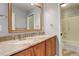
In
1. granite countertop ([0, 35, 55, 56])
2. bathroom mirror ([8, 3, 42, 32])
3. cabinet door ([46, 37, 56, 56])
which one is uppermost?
bathroom mirror ([8, 3, 42, 32])

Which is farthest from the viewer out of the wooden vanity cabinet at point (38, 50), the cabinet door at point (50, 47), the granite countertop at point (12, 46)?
the cabinet door at point (50, 47)

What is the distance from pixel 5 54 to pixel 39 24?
6.99ft

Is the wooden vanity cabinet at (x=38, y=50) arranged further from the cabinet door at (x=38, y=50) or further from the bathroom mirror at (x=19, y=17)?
the bathroom mirror at (x=19, y=17)

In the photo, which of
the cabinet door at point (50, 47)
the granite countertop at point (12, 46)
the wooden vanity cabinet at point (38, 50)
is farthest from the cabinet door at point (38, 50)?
the cabinet door at point (50, 47)

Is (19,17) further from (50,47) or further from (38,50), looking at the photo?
(50,47)

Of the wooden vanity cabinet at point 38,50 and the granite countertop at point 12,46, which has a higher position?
the granite countertop at point 12,46

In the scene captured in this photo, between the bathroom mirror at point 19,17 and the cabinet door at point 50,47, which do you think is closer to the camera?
the bathroom mirror at point 19,17

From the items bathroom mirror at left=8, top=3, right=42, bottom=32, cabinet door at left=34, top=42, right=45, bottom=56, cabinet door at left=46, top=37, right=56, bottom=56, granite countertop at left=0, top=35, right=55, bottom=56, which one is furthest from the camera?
cabinet door at left=46, top=37, right=56, bottom=56

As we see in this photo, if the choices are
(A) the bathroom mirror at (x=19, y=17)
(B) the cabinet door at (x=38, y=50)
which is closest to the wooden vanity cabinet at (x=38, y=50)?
(B) the cabinet door at (x=38, y=50)

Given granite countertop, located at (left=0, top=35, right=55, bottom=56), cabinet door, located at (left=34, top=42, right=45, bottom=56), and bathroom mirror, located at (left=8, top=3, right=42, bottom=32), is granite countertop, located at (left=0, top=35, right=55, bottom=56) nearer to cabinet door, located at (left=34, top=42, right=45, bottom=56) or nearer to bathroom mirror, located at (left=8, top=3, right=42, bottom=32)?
cabinet door, located at (left=34, top=42, right=45, bottom=56)

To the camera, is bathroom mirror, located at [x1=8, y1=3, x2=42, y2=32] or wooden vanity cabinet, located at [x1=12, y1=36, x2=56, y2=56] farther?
bathroom mirror, located at [x1=8, y1=3, x2=42, y2=32]

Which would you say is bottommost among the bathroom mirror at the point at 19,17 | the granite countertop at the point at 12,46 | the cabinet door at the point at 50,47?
the cabinet door at the point at 50,47

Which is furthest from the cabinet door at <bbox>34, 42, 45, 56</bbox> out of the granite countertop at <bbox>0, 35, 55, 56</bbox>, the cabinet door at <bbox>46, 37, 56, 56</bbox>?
the cabinet door at <bbox>46, 37, 56, 56</bbox>

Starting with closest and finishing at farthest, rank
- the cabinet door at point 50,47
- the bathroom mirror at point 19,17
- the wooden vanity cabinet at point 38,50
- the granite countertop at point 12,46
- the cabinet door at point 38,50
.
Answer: the granite countertop at point 12,46, the wooden vanity cabinet at point 38,50, the cabinet door at point 38,50, the bathroom mirror at point 19,17, the cabinet door at point 50,47
